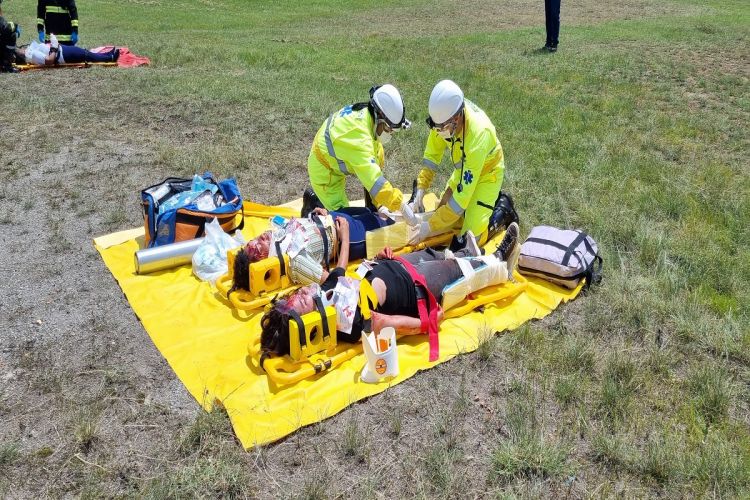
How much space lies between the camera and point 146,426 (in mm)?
3605

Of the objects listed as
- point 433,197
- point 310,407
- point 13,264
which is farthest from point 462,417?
point 13,264

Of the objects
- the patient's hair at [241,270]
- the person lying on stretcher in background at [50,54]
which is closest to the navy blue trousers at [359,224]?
the patient's hair at [241,270]

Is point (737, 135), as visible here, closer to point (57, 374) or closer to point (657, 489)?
point (657, 489)

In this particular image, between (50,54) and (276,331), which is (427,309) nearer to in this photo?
(276,331)

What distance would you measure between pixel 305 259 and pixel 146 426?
5.99 ft

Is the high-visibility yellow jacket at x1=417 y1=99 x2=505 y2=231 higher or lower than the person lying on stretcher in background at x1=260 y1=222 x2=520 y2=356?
higher

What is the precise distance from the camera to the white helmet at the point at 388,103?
5418 mm

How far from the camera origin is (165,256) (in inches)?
209

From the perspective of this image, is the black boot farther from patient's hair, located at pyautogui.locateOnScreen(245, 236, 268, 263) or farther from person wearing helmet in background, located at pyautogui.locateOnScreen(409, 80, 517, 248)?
patient's hair, located at pyautogui.locateOnScreen(245, 236, 268, 263)

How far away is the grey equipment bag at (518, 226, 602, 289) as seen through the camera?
504 cm

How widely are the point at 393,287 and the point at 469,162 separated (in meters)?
1.63

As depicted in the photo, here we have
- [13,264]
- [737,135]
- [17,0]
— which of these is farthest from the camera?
[17,0]

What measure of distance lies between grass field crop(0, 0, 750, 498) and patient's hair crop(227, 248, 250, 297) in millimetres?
841

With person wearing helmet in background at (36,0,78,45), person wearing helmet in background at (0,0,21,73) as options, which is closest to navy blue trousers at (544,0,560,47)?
person wearing helmet in background at (36,0,78,45)
